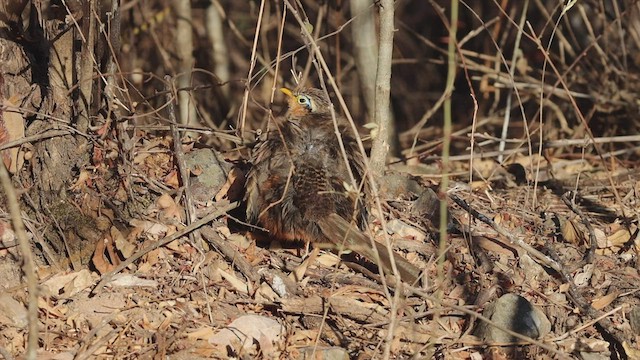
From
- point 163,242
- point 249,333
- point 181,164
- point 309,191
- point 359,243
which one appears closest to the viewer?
point 249,333

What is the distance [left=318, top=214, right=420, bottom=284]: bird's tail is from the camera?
171 inches

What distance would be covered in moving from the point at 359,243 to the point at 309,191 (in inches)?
16.8

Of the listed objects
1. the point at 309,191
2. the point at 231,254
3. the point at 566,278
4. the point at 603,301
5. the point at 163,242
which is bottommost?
the point at 603,301

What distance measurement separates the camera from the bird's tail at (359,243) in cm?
433

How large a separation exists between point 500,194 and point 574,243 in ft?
2.44

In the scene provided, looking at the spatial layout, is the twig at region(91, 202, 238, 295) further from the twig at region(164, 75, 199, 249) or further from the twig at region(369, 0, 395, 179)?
the twig at region(369, 0, 395, 179)

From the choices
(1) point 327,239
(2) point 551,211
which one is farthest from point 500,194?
(1) point 327,239

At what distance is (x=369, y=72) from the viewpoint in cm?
672

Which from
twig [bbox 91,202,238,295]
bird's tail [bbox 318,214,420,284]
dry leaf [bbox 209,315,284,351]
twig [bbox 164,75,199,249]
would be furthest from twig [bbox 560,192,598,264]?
twig [bbox 164,75,199,249]

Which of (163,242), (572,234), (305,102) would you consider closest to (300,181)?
(305,102)

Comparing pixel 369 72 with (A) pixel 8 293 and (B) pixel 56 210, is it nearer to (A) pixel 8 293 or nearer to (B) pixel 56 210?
(B) pixel 56 210

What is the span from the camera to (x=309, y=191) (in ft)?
15.1

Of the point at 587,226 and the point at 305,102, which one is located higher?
the point at 305,102

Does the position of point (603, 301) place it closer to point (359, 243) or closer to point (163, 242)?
point (359, 243)
